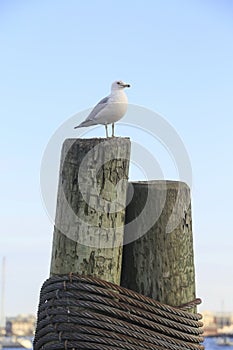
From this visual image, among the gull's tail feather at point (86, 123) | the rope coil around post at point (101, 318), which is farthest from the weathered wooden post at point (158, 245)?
the gull's tail feather at point (86, 123)

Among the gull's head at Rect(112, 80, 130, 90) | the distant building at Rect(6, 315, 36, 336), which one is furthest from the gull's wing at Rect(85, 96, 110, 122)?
the distant building at Rect(6, 315, 36, 336)

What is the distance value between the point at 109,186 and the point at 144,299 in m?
0.62

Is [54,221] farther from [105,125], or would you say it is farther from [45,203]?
[105,125]

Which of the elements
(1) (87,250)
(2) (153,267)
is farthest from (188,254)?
(1) (87,250)

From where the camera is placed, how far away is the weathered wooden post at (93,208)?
450 cm

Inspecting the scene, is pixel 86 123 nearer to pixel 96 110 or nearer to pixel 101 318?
pixel 96 110

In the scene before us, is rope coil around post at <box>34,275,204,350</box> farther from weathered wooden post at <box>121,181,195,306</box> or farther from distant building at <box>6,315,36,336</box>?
distant building at <box>6,315,36,336</box>

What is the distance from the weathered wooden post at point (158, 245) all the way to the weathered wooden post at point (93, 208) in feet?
0.48

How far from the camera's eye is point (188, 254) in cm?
479

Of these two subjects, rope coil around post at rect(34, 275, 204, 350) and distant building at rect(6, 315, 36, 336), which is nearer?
rope coil around post at rect(34, 275, 204, 350)

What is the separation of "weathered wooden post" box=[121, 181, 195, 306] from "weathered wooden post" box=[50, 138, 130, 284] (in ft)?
0.48

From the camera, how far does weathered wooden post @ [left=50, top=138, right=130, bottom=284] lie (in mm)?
4504

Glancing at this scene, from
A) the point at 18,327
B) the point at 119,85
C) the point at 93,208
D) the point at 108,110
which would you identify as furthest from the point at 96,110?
the point at 18,327

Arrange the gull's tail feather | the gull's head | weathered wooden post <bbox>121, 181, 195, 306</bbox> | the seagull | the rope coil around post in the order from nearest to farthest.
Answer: the rope coil around post, weathered wooden post <bbox>121, 181, 195, 306</bbox>, the gull's tail feather, the seagull, the gull's head
